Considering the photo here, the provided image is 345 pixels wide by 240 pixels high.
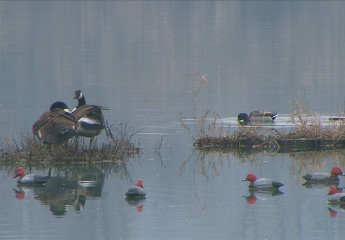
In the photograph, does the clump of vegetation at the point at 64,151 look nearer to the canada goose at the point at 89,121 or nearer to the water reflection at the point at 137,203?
the canada goose at the point at 89,121

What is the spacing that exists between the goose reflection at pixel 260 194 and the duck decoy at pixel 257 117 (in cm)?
607

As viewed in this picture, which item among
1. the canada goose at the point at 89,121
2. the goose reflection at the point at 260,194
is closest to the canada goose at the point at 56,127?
the canada goose at the point at 89,121

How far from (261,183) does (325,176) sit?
1.01 metres

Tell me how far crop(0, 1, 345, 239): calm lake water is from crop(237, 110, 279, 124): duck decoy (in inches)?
11.7

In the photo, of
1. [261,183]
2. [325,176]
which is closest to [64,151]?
[261,183]

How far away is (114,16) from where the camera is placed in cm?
7162

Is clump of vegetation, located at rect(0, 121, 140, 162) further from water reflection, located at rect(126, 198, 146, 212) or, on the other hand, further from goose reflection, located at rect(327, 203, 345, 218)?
goose reflection, located at rect(327, 203, 345, 218)

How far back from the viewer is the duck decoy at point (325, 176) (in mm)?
13992

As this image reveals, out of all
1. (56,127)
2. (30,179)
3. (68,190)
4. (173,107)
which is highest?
(56,127)

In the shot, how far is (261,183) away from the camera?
13.4 meters

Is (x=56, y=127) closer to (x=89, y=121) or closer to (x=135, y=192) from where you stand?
(x=89, y=121)

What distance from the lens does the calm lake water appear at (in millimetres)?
11727

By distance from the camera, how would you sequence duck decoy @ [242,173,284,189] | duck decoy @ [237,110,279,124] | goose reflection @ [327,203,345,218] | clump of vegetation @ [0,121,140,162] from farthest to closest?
1. duck decoy @ [237,110,279,124]
2. clump of vegetation @ [0,121,140,162]
3. duck decoy @ [242,173,284,189]
4. goose reflection @ [327,203,345,218]

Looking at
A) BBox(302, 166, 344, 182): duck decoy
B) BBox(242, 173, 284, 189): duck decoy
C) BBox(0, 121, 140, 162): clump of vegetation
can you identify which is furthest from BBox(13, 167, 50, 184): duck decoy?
BBox(302, 166, 344, 182): duck decoy
